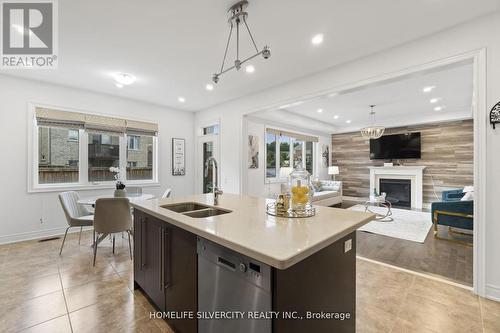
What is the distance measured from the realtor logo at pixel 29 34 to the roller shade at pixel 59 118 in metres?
0.80

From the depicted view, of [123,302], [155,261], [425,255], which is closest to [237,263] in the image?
[155,261]

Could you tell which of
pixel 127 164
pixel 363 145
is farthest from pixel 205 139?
pixel 363 145

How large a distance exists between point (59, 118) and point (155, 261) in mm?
3818

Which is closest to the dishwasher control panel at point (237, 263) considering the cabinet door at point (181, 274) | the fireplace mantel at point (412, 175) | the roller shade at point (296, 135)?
the cabinet door at point (181, 274)

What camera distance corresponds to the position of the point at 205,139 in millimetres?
5723

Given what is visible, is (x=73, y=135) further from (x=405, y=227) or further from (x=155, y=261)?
(x=405, y=227)

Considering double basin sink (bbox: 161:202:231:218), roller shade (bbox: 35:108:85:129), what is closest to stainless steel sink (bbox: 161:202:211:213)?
double basin sink (bbox: 161:202:231:218)

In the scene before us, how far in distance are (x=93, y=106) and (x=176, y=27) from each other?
3.06m

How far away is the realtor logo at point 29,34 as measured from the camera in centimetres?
215

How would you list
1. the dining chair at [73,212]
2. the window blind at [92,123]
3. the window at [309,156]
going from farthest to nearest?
the window at [309,156]
the window blind at [92,123]
the dining chair at [73,212]

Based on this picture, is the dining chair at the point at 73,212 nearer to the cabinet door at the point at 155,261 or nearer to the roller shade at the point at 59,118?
the roller shade at the point at 59,118

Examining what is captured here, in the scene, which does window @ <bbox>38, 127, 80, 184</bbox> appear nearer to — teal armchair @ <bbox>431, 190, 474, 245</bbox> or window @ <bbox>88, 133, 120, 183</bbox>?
window @ <bbox>88, 133, 120, 183</bbox>

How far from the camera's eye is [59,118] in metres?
4.01

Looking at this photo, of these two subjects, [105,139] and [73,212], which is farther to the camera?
[105,139]
